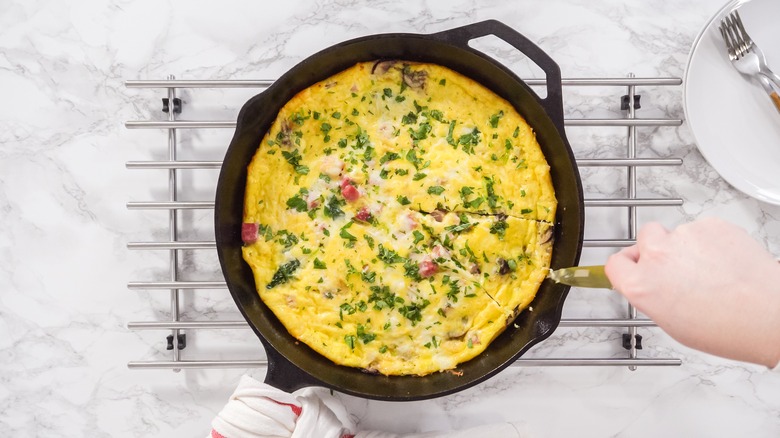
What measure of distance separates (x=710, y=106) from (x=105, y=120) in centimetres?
250

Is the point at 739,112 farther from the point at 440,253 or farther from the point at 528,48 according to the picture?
the point at 440,253

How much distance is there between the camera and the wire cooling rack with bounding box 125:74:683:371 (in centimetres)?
252

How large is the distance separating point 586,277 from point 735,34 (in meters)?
1.32

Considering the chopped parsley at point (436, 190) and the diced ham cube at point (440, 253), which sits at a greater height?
the chopped parsley at point (436, 190)

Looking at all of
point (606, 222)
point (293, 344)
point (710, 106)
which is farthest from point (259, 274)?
point (710, 106)

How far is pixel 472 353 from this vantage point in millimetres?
2305

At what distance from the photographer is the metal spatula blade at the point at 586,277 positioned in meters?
1.76

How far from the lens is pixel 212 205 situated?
2.53 metres

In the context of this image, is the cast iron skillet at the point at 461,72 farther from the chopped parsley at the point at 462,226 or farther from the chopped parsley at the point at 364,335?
the chopped parsley at the point at 462,226

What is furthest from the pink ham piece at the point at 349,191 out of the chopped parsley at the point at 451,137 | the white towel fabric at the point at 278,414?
the white towel fabric at the point at 278,414

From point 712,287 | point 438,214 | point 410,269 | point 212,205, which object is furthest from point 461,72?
point 712,287

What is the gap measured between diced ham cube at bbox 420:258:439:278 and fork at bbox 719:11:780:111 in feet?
4.73

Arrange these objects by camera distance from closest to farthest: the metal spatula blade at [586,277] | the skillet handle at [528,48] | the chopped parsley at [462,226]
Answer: the metal spatula blade at [586,277] < the skillet handle at [528,48] < the chopped parsley at [462,226]

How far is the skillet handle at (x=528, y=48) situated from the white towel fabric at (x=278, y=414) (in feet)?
4.50
